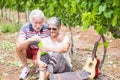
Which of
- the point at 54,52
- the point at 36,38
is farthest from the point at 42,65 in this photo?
the point at 36,38

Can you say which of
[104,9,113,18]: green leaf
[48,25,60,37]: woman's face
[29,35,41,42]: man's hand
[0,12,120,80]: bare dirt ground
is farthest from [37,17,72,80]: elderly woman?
[104,9,113,18]: green leaf

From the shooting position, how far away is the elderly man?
4908 mm

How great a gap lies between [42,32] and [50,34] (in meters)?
0.38

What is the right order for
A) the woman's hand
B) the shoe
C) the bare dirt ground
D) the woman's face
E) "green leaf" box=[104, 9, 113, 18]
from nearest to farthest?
"green leaf" box=[104, 9, 113, 18] → the woman's face → the woman's hand → the shoe → the bare dirt ground

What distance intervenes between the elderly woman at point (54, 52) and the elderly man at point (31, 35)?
191mm

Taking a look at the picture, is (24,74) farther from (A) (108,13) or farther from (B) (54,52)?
(A) (108,13)

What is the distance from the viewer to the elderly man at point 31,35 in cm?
491

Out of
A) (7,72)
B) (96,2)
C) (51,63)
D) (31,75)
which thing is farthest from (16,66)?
(96,2)

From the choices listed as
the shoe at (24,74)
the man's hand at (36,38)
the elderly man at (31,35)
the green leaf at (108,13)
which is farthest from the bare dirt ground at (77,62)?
the green leaf at (108,13)

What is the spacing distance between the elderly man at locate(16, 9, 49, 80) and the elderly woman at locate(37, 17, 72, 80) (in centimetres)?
19

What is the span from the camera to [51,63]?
470 cm

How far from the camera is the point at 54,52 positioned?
4719 mm

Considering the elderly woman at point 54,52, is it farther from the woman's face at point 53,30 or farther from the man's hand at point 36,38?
the man's hand at point 36,38

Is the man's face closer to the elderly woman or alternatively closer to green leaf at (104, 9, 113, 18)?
the elderly woman
